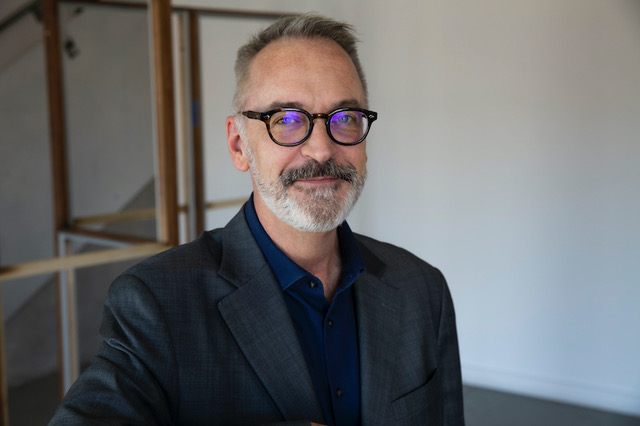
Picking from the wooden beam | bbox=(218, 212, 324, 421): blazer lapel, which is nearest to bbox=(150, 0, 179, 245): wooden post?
the wooden beam

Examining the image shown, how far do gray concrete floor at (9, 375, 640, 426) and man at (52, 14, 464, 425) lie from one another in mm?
2184

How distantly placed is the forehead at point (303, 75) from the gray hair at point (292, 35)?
0.02 meters

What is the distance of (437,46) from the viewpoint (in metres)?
3.98

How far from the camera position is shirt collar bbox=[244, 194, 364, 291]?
1.28 metres

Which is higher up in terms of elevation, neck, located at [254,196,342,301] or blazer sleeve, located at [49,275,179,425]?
neck, located at [254,196,342,301]

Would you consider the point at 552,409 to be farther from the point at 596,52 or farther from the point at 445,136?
the point at 596,52

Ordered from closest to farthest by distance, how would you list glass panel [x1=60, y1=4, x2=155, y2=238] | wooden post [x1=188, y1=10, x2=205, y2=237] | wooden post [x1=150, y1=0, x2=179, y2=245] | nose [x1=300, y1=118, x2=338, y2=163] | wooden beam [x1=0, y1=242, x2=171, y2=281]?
1. nose [x1=300, y1=118, x2=338, y2=163]
2. wooden beam [x1=0, y1=242, x2=171, y2=281]
3. wooden post [x1=150, y1=0, x2=179, y2=245]
4. wooden post [x1=188, y1=10, x2=205, y2=237]
5. glass panel [x1=60, y1=4, x2=155, y2=238]

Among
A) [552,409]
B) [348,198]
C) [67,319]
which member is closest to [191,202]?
[67,319]

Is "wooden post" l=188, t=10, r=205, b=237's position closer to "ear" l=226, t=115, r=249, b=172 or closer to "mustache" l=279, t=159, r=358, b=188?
"ear" l=226, t=115, r=249, b=172

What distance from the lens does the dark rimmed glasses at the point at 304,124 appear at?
1.20 meters

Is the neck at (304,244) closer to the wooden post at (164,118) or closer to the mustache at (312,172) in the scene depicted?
the mustache at (312,172)

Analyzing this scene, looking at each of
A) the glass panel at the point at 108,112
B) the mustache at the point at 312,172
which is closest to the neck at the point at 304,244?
the mustache at the point at 312,172

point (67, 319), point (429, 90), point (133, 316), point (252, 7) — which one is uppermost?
point (252, 7)

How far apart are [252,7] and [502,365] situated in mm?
3016
